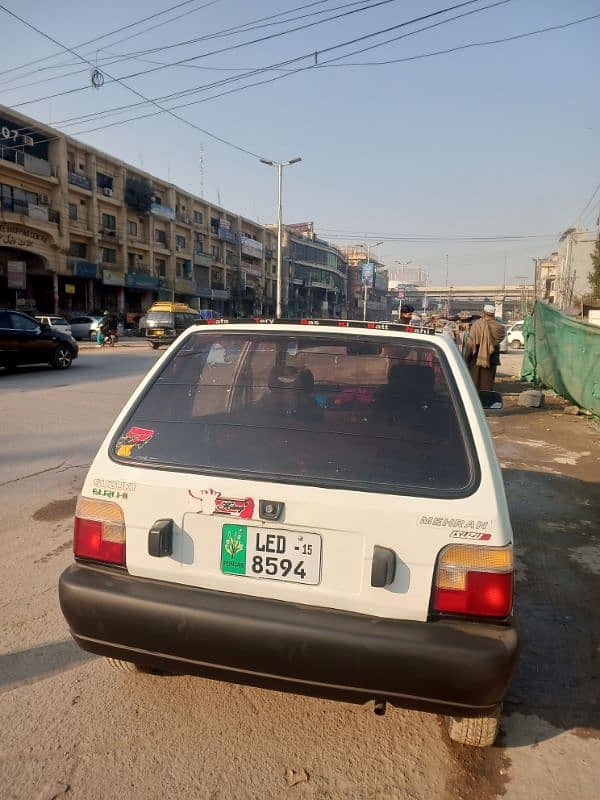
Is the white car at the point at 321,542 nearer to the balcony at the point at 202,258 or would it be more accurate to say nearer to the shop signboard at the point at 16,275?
the shop signboard at the point at 16,275

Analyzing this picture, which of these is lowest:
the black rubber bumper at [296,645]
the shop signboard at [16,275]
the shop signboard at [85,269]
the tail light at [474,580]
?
the black rubber bumper at [296,645]

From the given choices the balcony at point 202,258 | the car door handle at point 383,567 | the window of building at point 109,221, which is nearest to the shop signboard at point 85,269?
the window of building at point 109,221

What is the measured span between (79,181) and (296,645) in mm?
46347

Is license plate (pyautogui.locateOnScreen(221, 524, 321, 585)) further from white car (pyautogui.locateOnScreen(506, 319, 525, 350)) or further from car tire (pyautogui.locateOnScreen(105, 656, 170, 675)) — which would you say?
white car (pyautogui.locateOnScreen(506, 319, 525, 350))

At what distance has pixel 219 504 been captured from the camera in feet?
7.01

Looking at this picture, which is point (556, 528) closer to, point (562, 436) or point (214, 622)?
point (214, 622)

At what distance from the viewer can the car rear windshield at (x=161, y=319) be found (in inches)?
1043

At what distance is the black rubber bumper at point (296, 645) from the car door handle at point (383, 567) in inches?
5.4

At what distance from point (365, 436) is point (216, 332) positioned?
95 centimetres

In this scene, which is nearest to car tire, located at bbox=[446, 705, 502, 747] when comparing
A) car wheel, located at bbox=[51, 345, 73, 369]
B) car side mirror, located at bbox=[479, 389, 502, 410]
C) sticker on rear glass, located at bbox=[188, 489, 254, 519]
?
sticker on rear glass, located at bbox=[188, 489, 254, 519]

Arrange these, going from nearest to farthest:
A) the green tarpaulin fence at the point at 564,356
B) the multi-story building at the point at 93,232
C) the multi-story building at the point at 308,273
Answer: the green tarpaulin fence at the point at 564,356, the multi-story building at the point at 93,232, the multi-story building at the point at 308,273

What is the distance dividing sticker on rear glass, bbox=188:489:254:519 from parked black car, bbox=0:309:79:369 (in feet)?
44.2

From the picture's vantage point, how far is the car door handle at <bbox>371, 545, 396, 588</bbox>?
1.96m

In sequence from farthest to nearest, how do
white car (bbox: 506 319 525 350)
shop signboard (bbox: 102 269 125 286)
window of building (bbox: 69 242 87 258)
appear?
shop signboard (bbox: 102 269 125 286) < window of building (bbox: 69 242 87 258) < white car (bbox: 506 319 525 350)
